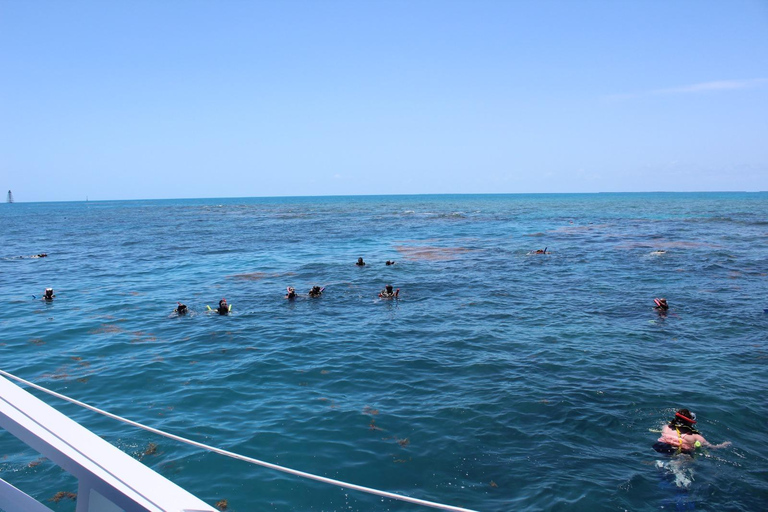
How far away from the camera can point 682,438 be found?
32.4ft

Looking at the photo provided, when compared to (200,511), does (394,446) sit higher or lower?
lower

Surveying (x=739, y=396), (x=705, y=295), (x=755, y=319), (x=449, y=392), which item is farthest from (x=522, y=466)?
(x=705, y=295)

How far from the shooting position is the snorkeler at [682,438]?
983cm

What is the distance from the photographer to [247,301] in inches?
920

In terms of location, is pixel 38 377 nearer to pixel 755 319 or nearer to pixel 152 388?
pixel 152 388

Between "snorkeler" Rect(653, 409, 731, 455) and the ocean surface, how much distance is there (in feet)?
0.81

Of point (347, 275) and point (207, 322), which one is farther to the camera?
point (347, 275)

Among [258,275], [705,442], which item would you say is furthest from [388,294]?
[705,442]

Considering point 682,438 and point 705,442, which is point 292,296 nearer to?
point 682,438

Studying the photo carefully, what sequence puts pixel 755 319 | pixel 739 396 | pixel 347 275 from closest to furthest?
1. pixel 739 396
2. pixel 755 319
3. pixel 347 275

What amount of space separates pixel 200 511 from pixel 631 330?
1851 centimetres

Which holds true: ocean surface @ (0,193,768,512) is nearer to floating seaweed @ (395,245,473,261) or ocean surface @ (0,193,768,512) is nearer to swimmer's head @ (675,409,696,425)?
swimmer's head @ (675,409,696,425)

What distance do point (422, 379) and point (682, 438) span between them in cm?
636

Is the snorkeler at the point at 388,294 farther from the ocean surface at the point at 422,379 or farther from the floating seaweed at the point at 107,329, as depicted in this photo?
→ the floating seaweed at the point at 107,329
